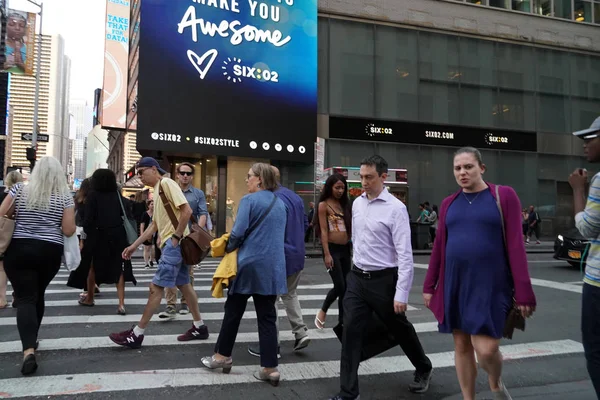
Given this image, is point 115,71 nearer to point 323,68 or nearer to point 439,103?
point 323,68

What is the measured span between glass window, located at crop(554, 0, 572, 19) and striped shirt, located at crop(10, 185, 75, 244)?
99.7 feet

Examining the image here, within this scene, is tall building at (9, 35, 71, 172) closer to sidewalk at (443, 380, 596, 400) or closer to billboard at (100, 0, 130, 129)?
billboard at (100, 0, 130, 129)

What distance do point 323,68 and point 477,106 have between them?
9072mm

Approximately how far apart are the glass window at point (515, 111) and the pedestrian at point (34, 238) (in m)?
24.7

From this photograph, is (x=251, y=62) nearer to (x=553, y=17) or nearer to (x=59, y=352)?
(x=59, y=352)

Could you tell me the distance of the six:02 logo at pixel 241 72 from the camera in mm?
19141

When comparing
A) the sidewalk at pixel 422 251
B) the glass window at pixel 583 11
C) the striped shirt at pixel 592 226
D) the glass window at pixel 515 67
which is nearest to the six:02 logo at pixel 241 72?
the sidewalk at pixel 422 251

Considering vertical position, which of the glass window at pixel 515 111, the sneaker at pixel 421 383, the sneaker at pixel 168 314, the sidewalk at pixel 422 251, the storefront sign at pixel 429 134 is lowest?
the sneaker at pixel 421 383

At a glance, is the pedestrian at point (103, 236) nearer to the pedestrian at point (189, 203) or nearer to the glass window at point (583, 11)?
the pedestrian at point (189, 203)

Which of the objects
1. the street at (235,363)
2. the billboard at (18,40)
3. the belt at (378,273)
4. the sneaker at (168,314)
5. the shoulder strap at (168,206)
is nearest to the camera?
the belt at (378,273)

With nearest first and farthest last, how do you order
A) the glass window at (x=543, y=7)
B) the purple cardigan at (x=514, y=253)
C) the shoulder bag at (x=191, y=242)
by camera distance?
1. the purple cardigan at (x=514, y=253)
2. the shoulder bag at (x=191, y=242)
3. the glass window at (x=543, y=7)

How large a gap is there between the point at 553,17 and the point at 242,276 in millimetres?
29422

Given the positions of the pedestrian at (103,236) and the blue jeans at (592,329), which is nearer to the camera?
the blue jeans at (592,329)

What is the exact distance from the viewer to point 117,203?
22.1 feet
